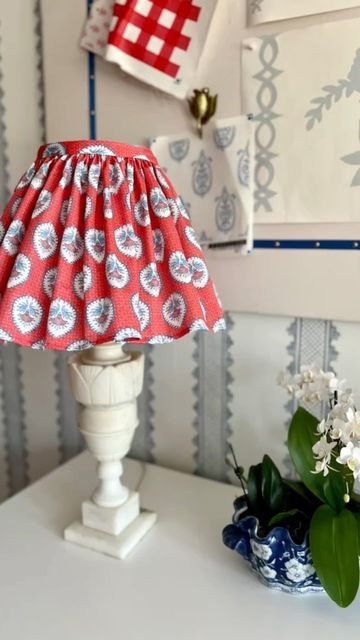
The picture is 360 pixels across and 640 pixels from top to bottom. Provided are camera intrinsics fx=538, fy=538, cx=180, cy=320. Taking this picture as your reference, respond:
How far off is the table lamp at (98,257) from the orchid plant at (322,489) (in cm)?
18

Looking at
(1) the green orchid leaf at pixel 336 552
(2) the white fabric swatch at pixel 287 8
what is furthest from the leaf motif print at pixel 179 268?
(2) the white fabric swatch at pixel 287 8

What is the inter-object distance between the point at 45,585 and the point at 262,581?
0.95 ft

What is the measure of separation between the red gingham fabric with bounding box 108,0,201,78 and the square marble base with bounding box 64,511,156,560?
2.45 feet

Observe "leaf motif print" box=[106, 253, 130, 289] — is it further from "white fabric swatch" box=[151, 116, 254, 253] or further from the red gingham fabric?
the red gingham fabric

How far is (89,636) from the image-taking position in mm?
629

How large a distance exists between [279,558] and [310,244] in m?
0.47

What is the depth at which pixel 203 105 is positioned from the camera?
2.96ft

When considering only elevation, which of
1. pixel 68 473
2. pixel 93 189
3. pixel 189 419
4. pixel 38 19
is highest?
pixel 38 19

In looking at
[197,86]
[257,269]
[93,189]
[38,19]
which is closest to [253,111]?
[197,86]

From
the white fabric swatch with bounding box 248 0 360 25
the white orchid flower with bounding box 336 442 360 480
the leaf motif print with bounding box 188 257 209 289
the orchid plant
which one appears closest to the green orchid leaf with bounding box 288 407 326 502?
the orchid plant

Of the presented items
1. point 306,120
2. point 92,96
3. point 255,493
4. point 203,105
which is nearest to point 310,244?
point 306,120

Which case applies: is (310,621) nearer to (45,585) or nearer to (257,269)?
(45,585)

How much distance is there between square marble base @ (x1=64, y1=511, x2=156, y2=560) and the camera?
0.79 metres

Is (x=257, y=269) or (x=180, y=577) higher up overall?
(x=257, y=269)
